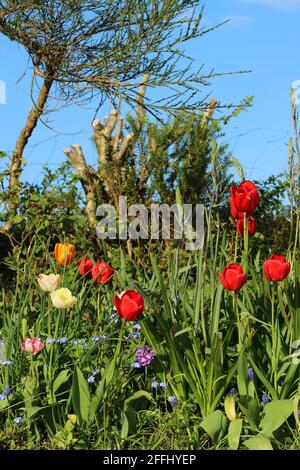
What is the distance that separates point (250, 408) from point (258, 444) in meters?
0.15

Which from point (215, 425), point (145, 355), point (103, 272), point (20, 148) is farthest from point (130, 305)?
point (20, 148)

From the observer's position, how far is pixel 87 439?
3021 mm

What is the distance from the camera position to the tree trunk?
645 cm

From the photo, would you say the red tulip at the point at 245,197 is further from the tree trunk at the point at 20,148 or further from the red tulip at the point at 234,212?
the tree trunk at the point at 20,148

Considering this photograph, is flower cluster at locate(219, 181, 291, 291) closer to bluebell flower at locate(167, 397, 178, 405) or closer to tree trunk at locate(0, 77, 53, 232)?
bluebell flower at locate(167, 397, 178, 405)

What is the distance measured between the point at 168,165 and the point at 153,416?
3.86 meters

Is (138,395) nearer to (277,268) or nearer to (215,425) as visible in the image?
(215,425)

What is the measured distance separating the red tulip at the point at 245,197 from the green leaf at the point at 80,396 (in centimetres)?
A: 99

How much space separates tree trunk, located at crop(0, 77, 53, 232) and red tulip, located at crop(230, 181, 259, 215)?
3.62 metres

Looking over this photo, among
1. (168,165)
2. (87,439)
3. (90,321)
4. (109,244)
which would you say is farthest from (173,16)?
(87,439)

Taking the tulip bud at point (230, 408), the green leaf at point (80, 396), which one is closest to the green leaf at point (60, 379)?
the green leaf at point (80, 396)

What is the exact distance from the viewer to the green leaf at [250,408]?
2.96 meters

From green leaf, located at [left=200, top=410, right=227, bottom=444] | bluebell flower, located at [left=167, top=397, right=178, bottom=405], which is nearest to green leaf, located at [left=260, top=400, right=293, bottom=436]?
green leaf, located at [left=200, top=410, right=227, bottom=444]

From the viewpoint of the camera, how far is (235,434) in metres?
2.93
